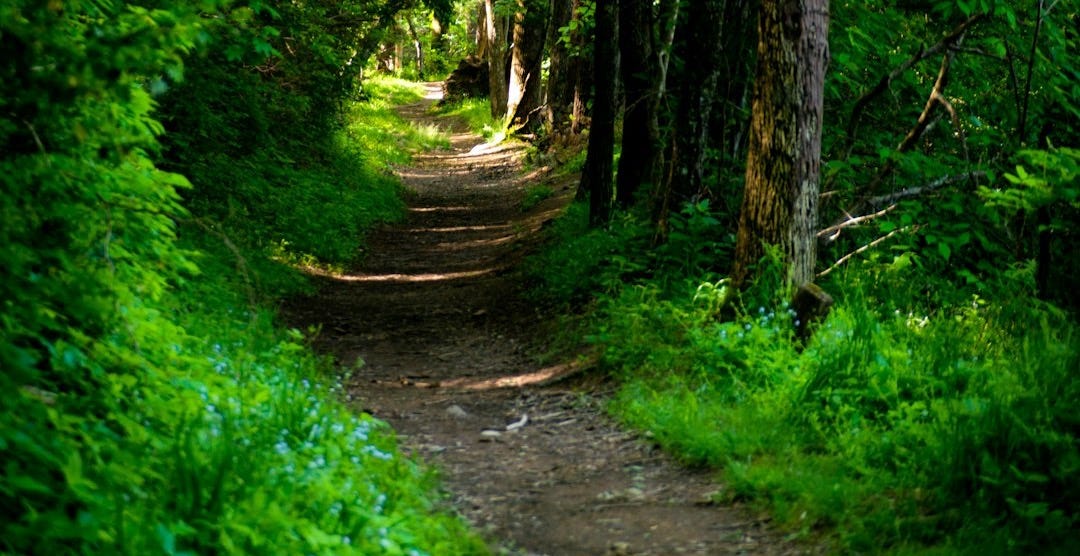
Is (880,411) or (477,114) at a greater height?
(477,114)

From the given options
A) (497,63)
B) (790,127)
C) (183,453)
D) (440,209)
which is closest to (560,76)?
(440,209)

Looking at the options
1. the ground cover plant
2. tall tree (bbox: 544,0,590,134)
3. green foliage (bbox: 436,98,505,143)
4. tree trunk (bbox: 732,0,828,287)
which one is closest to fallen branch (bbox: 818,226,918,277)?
tree trunk (bbox: 732,0,828,287)

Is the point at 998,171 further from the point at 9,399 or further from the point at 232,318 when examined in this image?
the point at 9,399

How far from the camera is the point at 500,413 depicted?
800cm

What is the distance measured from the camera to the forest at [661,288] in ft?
13.1

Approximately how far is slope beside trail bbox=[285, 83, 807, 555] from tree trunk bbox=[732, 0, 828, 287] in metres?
2.01

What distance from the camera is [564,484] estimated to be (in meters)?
6.21

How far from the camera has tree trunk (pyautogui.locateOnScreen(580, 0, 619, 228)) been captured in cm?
1382

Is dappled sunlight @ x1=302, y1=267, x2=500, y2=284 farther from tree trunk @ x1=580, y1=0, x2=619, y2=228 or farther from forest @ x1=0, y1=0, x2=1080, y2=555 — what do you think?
tree trunk @ x1=580, y1=0, x2=619, y2=228

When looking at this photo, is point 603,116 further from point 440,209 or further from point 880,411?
point 880,411

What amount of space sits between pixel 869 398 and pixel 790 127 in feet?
8.44

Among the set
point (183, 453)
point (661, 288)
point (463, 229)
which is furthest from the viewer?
point (463, 229)

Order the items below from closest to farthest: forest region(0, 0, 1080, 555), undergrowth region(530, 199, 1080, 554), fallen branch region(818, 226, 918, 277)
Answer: forest region(0, 0, 1080, 555)
undergrowth region(530, 199, 1080, 554)
fallen branch region(818, 226, 918, 277)

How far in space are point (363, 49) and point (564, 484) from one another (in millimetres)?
13267
